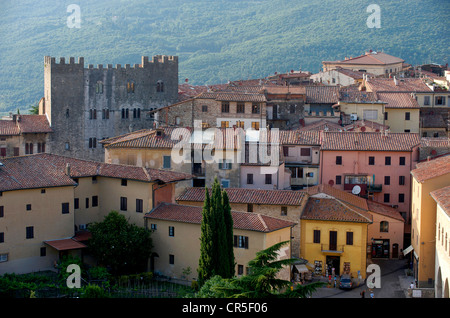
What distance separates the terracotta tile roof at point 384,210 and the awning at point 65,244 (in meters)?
16.5

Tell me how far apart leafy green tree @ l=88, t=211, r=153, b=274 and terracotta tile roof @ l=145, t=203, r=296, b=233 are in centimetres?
132

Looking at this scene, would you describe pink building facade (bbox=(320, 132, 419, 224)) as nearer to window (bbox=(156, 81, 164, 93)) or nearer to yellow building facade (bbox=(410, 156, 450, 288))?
yellow building facade (bbox=(410, 156, 450, 288))

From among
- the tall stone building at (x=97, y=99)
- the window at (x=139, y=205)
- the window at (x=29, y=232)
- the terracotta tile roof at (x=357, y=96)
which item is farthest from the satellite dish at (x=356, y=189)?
the tall stone building at (x=97, y=99)

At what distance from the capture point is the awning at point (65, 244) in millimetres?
43513

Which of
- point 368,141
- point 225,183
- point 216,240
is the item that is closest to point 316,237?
point 225,183

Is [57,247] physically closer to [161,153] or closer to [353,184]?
[161,153]

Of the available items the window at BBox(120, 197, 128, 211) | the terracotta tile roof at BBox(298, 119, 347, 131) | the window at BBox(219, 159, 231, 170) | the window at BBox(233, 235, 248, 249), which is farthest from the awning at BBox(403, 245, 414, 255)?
the window at BBox(120, 197, 128, 211)

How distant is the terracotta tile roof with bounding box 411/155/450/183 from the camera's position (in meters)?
44.2

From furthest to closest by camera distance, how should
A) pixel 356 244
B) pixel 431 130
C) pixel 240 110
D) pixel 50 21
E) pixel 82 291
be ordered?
pixel 50 21 → pixel 431 130 → pixel 240 110 → pixel 356 244 → pixel 82 291

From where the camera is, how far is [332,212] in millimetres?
47750

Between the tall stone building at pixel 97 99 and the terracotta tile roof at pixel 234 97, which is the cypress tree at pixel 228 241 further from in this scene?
the tall stone building at pixel 97 99

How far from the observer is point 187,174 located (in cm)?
5000

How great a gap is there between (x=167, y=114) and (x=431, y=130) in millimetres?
20367
